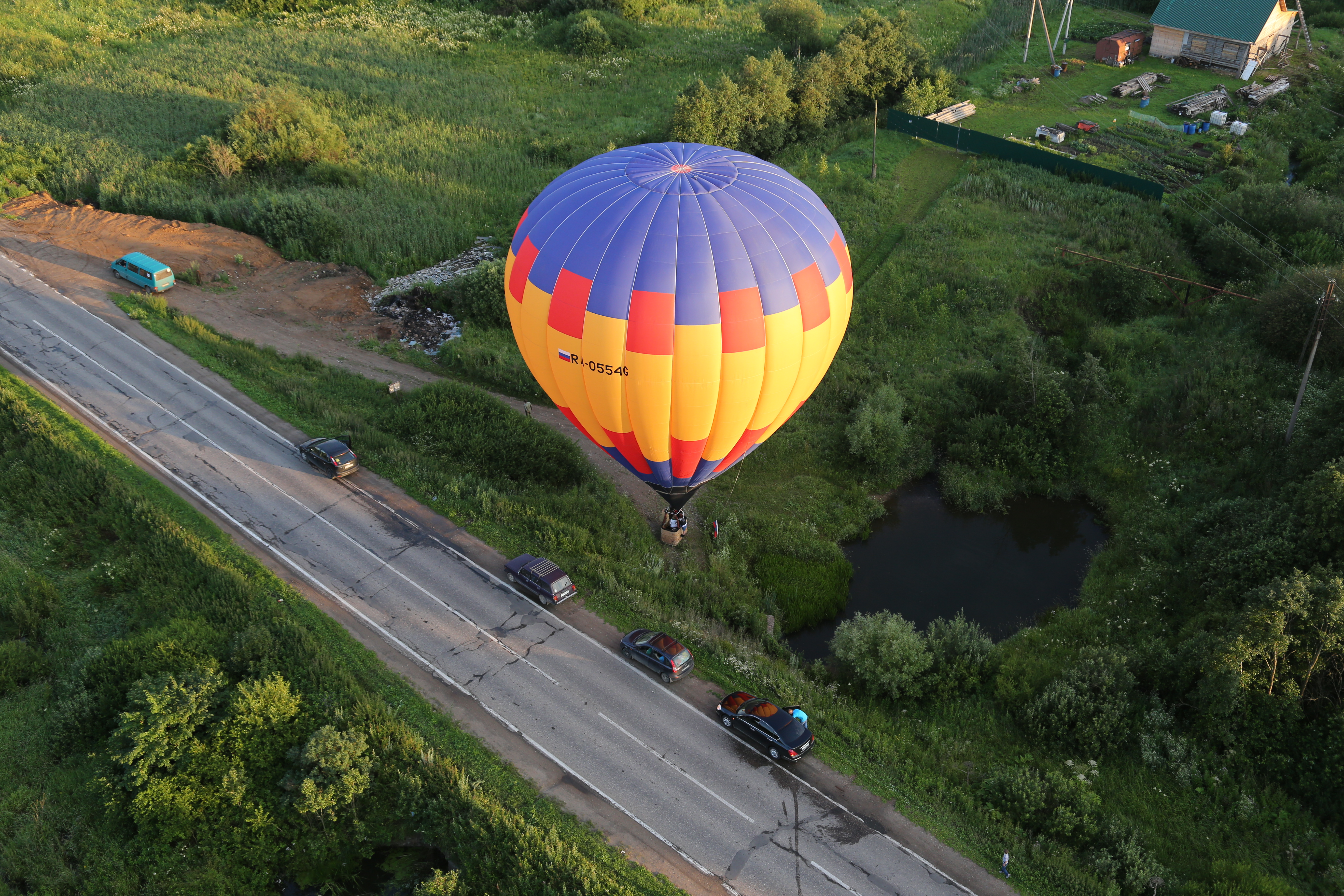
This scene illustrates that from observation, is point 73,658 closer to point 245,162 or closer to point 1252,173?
point 245,162

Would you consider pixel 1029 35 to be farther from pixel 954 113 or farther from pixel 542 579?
pixel 542 579

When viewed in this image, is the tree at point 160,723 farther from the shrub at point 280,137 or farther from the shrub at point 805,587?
the shrub at point 280,137

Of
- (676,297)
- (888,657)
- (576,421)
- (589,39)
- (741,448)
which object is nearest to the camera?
(676,297)

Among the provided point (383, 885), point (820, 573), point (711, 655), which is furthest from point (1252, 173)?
point (383, 885)

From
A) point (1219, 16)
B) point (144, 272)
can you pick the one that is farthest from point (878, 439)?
point (1219, 16)

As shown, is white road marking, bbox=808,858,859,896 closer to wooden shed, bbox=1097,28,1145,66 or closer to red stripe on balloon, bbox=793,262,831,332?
red stripe on balloon, bbox=793,262,831,332

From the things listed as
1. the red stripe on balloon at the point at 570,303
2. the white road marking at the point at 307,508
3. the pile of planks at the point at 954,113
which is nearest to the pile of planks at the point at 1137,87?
the pile of planks at the point at 954,113
